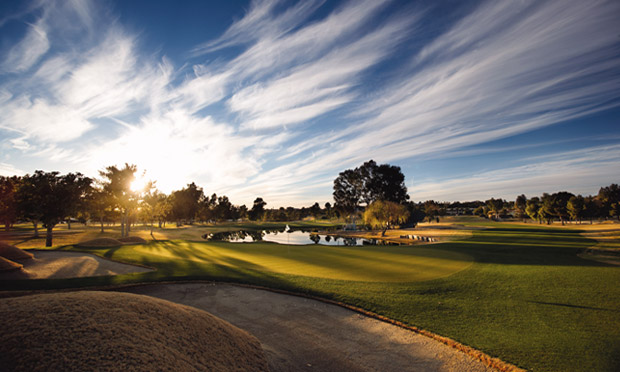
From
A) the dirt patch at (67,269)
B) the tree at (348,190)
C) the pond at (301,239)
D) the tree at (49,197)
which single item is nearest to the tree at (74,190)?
the tree at (49,197)

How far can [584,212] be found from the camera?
220 ft

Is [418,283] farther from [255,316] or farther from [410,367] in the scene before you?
[255,316]

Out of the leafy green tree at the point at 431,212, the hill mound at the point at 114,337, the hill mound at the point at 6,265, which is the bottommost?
the leafy green tree at the point at 431,212

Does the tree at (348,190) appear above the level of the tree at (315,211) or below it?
above

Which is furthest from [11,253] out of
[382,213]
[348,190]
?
[348,190]

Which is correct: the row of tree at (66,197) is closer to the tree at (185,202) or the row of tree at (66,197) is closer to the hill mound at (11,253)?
the hill mound at (11,253)

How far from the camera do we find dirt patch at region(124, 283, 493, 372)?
602 cm

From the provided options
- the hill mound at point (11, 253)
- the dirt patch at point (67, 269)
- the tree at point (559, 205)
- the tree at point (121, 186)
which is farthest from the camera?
the tree at point (559, 205)

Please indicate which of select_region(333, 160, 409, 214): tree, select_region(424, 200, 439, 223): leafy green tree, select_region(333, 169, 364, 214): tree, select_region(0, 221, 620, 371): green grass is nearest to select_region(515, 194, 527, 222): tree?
select_region(424, 200, 439, 223): leafy green tree

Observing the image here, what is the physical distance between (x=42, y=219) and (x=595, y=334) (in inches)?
1622

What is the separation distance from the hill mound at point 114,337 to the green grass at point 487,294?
5.98 meters

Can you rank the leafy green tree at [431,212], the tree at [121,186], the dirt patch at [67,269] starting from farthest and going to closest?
1. the leafy green tree at [431,212]
2. the tree at [121,186]
3. the dirt patch at [67,269]

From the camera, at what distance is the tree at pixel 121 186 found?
34.2m

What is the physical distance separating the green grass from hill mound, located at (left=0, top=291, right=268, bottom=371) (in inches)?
235
